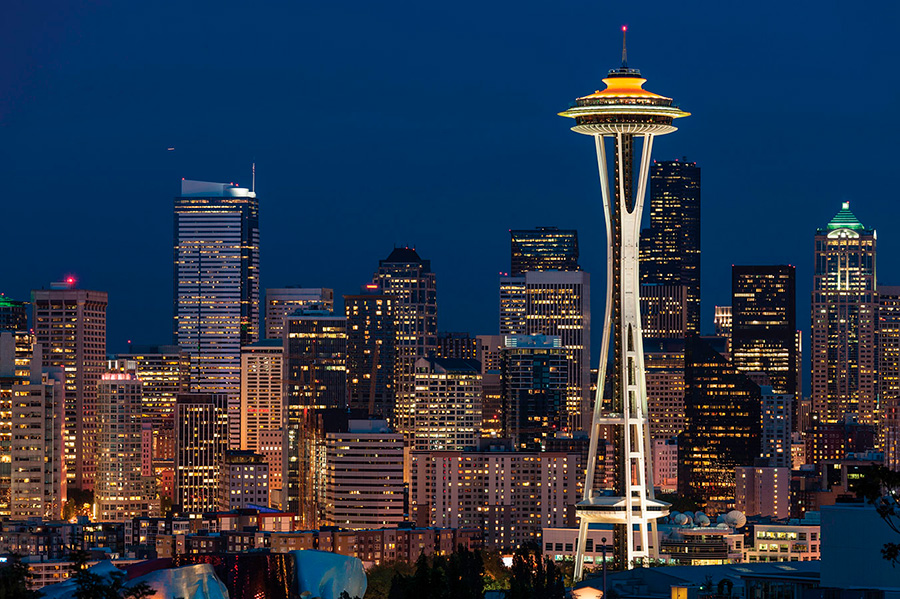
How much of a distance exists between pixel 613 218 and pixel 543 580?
2884 centimetres

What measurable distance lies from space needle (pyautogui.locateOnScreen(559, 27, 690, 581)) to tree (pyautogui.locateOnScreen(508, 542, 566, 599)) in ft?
19.2

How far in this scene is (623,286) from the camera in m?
140

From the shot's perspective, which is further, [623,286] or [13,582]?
[623,286]

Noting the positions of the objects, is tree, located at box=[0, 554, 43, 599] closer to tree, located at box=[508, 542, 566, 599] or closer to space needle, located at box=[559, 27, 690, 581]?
tree, located at box=[508, 542, 566, 599]

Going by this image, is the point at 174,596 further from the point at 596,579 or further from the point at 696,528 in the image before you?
the point at 696,528

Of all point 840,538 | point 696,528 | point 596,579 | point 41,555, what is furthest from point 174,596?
point 696,528

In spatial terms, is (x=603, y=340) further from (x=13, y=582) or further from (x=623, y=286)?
(x=13, y=582)

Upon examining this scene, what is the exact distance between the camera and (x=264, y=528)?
603ft

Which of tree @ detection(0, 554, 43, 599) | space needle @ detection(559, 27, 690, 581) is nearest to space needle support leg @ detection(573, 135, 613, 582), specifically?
space needle @ detection(559, 27, 690, 581)

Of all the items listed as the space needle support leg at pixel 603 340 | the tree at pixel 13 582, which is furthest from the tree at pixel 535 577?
the tree at pixel 13 582

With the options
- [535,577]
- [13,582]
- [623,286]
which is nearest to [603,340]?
[623,286]

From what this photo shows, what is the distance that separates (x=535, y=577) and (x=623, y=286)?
2517 cm

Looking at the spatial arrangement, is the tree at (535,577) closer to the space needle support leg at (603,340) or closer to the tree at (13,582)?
the space needle support leg at (603,340)

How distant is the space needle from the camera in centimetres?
13825
